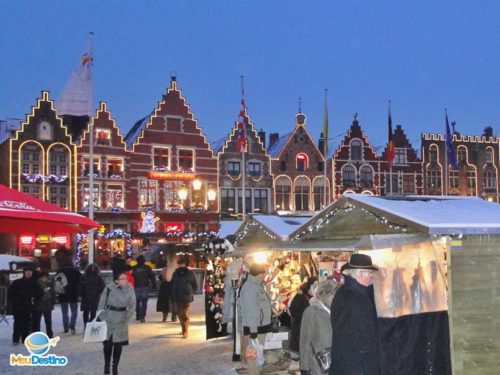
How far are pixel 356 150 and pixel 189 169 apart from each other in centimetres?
1459

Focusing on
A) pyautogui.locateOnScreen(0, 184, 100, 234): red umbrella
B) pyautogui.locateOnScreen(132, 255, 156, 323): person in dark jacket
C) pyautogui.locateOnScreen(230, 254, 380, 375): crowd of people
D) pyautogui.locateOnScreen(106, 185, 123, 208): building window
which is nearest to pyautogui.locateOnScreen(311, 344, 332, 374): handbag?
pyautogui.locateOnScreen(230, 254, 380, 375): crowd of people

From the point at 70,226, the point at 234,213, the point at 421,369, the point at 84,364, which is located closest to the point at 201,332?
the point at 84,364

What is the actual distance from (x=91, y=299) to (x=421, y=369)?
8.74 metres

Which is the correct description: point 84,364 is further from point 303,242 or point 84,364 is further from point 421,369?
point 421,369

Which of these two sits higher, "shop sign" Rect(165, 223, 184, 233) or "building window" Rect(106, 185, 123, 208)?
"building window" Rect(106, 185, 123, 208)

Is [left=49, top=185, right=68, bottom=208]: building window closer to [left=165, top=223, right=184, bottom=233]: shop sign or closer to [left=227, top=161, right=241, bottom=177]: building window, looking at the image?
[left=165, top=223, right=184, bottom=233]: shop sign

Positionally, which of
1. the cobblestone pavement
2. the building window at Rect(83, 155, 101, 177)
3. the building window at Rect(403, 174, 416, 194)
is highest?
the building window at Rect(83, 155, 101, 177)

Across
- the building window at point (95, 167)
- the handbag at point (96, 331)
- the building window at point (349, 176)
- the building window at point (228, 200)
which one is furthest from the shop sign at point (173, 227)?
the handbag at point (96, 331)

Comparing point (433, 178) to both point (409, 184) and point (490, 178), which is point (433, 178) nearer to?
point (409, 184)

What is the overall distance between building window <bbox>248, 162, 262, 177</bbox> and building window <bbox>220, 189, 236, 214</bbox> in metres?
2.07

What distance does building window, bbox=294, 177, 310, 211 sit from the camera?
46562mm

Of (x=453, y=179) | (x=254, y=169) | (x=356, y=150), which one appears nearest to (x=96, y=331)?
(x=254, y=169)

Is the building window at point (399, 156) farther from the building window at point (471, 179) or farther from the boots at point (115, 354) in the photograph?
the boots at point (115, 354)

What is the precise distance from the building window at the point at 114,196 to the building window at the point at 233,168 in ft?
27.9
